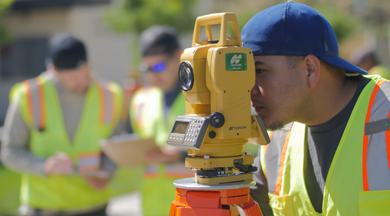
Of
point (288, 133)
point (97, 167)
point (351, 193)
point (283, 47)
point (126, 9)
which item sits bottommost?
point (97, 167)

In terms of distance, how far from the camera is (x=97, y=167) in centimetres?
391

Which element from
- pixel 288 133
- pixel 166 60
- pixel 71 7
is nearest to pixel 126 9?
pixel 71 7

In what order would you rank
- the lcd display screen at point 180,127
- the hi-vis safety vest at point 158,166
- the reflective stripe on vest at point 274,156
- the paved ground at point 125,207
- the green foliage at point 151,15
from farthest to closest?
the green foliage at point 151,15 → the paved ground at point 125,207 → the hi-vis safety vest at point 158,166 → the reflective stripe on vest at point 274,156 → the lcd display screen at point 180,127

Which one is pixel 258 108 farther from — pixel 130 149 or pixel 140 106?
pixel 140 106

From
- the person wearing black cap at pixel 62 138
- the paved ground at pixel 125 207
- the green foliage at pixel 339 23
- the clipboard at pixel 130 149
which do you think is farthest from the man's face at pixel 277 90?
the green foliage at pixel 339 23

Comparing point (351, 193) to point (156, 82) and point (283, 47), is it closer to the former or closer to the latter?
point (283, 47)

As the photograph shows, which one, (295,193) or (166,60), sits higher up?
(166,60)

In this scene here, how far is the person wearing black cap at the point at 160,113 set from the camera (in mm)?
3516

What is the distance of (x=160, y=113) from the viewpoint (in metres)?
3.70

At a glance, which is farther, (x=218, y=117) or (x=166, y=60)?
(x=166, y=60)

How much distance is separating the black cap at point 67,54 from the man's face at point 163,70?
24.6 inches

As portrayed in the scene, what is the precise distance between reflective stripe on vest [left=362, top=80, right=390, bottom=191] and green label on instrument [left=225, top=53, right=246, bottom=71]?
0.60m

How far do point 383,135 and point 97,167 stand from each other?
8.87ft

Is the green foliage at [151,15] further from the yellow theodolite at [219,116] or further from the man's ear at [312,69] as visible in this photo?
the yellow theodolite at [219,116]
